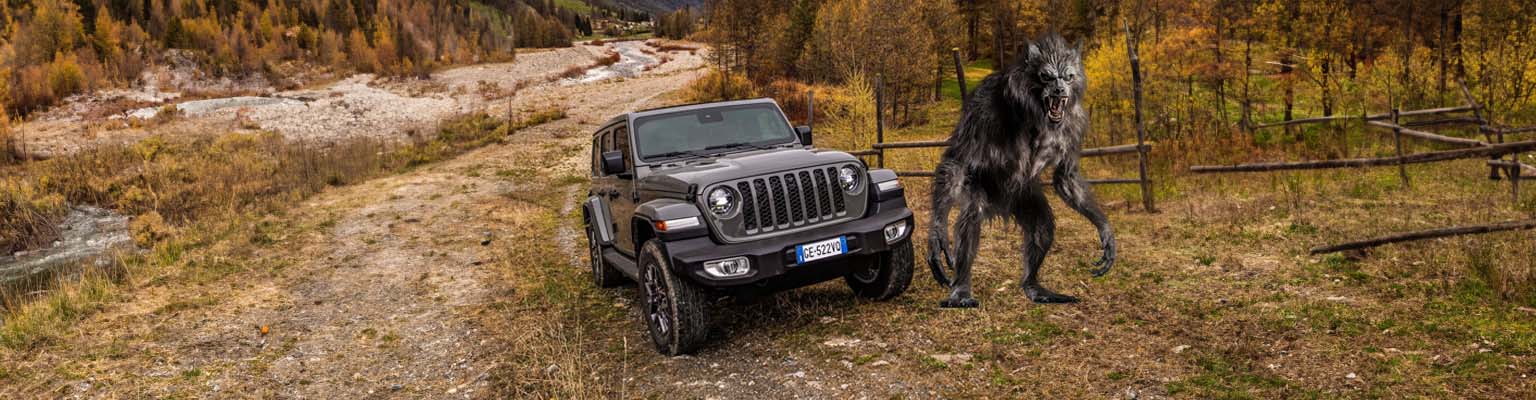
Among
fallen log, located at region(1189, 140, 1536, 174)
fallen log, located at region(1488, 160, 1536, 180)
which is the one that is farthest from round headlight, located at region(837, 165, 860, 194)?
fallen log, located at region(1488, 160, 1536, 180)

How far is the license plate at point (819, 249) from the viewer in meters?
5.39

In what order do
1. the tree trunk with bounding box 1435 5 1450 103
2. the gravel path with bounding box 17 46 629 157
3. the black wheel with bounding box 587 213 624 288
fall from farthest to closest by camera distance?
the gravel path with bounding box 17 46 629 157 < the tree trunk with bounding box 1435 5 1450 103 < the black wheel with bounding box 587 213 624 288

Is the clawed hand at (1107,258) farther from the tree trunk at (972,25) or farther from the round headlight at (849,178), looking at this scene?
the tree trunk at (972,25)

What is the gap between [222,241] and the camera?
12828mm

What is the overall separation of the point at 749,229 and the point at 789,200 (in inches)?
13.4

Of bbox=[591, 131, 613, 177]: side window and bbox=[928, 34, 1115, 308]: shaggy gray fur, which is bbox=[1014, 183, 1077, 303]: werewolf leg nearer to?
bbox=[928, 34, 1115, 308]: shaggy gray fur

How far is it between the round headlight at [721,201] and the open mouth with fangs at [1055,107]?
84.5 inches

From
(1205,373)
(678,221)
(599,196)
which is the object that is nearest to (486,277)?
(599,196)

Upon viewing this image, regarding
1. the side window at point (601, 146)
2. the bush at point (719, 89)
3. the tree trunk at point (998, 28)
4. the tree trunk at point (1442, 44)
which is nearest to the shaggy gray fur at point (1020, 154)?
the side window at point (601, 146)

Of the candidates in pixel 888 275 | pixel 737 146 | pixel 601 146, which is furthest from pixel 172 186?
pixel 888 275

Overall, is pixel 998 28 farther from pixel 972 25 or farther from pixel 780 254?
pixel 780 254

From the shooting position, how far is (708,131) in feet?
23.2

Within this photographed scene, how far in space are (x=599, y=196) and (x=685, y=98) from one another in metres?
27.9

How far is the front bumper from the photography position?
5285mm
